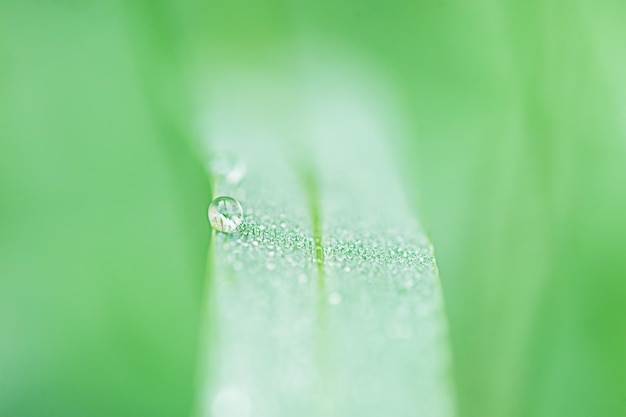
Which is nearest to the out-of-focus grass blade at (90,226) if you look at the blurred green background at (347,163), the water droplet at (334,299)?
the blurred green background at (347,163)

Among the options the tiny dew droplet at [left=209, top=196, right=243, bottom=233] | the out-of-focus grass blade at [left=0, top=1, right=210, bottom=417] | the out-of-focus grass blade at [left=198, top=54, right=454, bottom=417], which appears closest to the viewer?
the out-of-focus grass blade at [left=198, top=54, right=454, bottom=417]

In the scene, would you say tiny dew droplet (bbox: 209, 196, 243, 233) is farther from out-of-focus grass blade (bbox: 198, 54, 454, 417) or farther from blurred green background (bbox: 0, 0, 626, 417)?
blurred green background (bbox: 0, 0, 626, 417)

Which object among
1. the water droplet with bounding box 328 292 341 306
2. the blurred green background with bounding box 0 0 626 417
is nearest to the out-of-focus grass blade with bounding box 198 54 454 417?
the water droplet with bounding box 328 292 341 306

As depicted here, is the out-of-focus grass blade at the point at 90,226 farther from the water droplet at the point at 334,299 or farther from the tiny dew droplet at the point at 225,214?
the water droplet at the point at 334,299

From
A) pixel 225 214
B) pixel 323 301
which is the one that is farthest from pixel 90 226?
pixel 323 301

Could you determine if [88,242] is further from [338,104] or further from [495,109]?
[495,109]

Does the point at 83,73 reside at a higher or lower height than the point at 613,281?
higher

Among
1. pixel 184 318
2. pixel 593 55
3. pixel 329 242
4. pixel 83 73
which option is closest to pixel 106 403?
pixel 184 318
